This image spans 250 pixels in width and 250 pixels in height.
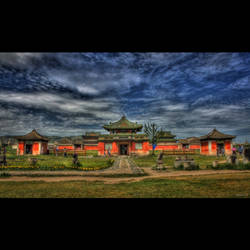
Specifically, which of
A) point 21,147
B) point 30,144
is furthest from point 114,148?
point 21,147

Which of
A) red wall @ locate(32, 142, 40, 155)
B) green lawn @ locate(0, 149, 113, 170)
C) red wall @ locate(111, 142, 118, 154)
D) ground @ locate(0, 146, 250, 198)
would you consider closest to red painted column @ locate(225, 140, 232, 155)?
red wall @ locate(111, 142, 118, 154)

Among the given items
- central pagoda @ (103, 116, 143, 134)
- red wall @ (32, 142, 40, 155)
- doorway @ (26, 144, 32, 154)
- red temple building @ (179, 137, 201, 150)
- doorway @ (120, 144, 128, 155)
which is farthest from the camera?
red temple building @ (179, 137, 201, 150)

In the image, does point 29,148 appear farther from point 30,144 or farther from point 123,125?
point 123,125

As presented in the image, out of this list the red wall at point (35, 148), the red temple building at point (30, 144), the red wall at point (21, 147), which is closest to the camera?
the red wall at point (21, 147)

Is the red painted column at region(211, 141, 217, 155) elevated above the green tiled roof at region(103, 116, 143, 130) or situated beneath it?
situated beneath

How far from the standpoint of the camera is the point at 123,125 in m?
32.1

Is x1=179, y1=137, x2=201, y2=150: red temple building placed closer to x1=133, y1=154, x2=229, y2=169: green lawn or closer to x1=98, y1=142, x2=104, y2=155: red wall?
x1=133, y1=154, x2=229, y2=169: green lawn

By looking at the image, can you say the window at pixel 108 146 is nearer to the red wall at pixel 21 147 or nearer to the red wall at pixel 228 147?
the red wall at pixel 21 147

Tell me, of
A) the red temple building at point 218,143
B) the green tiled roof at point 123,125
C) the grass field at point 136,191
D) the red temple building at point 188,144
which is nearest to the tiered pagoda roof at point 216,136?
the red temple building at point 218,143

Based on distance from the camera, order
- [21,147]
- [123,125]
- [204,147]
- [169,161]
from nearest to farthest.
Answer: [169,161]
[204,147]
[21,147]
[123,125]

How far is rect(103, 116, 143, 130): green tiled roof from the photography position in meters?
31.1

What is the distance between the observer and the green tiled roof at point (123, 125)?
31062mm
